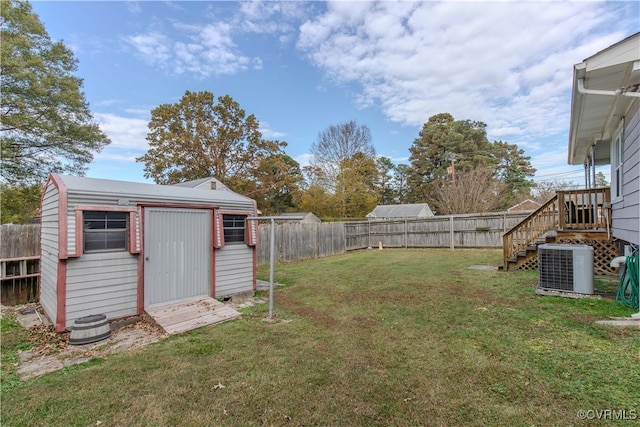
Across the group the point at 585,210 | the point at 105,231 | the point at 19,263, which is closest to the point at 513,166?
the point at 585,210

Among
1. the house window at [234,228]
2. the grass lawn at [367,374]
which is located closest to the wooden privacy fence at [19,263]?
the grass lawn at [367,374]

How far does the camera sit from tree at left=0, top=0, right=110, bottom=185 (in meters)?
11.1

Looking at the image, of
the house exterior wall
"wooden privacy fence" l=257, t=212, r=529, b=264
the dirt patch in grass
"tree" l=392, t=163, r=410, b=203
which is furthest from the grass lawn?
"tree" l=392, t=163, r=410, b=203

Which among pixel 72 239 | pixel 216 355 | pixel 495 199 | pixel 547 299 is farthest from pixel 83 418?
pixel 495 199

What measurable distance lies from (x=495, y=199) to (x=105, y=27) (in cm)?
2611

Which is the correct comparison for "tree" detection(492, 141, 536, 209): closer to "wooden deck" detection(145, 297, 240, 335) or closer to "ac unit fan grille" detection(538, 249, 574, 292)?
"ac unit fan grille" detection(538, 249, 574, 292)

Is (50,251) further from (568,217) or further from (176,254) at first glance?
(568,217)

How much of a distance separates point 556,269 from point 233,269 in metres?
6.29

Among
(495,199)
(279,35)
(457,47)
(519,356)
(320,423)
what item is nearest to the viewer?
(320,423)

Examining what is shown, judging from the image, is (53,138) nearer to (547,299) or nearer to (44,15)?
(44,15)

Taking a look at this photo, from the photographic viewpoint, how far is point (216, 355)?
3.40m

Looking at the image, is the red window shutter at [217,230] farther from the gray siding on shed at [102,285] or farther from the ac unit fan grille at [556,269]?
the ac unit fan grille at [556,269]

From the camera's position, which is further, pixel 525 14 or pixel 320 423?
pixel 525 14

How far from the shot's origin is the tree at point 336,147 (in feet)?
86.0
